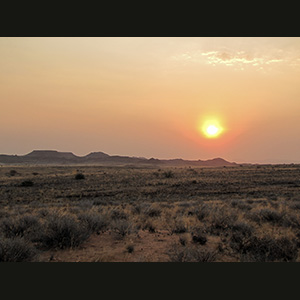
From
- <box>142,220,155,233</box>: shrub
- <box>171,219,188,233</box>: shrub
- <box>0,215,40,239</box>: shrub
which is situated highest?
<box>0,215,40,239</box>: shrub

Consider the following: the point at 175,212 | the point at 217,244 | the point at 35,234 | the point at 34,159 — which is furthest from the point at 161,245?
the point at 34,159

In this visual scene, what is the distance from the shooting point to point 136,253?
7.56 m

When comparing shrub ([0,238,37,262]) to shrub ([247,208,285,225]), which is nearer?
shrub ([0,238,37,262])

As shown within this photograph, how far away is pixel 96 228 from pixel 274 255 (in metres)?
6.33

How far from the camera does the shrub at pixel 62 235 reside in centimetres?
802

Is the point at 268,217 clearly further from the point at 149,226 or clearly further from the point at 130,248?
the point at 130,248

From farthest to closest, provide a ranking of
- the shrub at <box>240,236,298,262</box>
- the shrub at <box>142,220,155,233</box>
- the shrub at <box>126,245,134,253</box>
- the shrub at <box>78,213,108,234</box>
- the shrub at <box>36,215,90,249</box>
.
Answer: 1. the shrub at <box>142,220,155,233</box>
2. the shrub at <box>78,213,108,234</box>
3. the shrub at <box>36,215,90,249</box>
4. the shrub at <box>126,245,134,253</box>
5. the shrub at <box>240,236,298,262</box>

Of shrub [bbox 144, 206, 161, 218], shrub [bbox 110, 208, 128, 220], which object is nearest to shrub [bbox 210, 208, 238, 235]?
shrub [bbox 144, 206, 161, 218]

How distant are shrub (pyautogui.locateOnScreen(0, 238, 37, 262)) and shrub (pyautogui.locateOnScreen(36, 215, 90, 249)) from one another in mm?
1217

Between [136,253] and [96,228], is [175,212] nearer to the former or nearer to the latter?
[96,228]

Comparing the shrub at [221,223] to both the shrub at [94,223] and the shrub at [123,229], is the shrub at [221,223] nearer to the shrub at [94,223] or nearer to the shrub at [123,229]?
the shrub at [123,229]

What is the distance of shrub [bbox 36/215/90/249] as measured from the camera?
8.02m

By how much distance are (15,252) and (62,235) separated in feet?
6.13

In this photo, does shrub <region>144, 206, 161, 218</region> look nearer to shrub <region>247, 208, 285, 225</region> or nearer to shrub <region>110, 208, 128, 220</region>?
shrub <region>110, 208, 128, 220</region>
